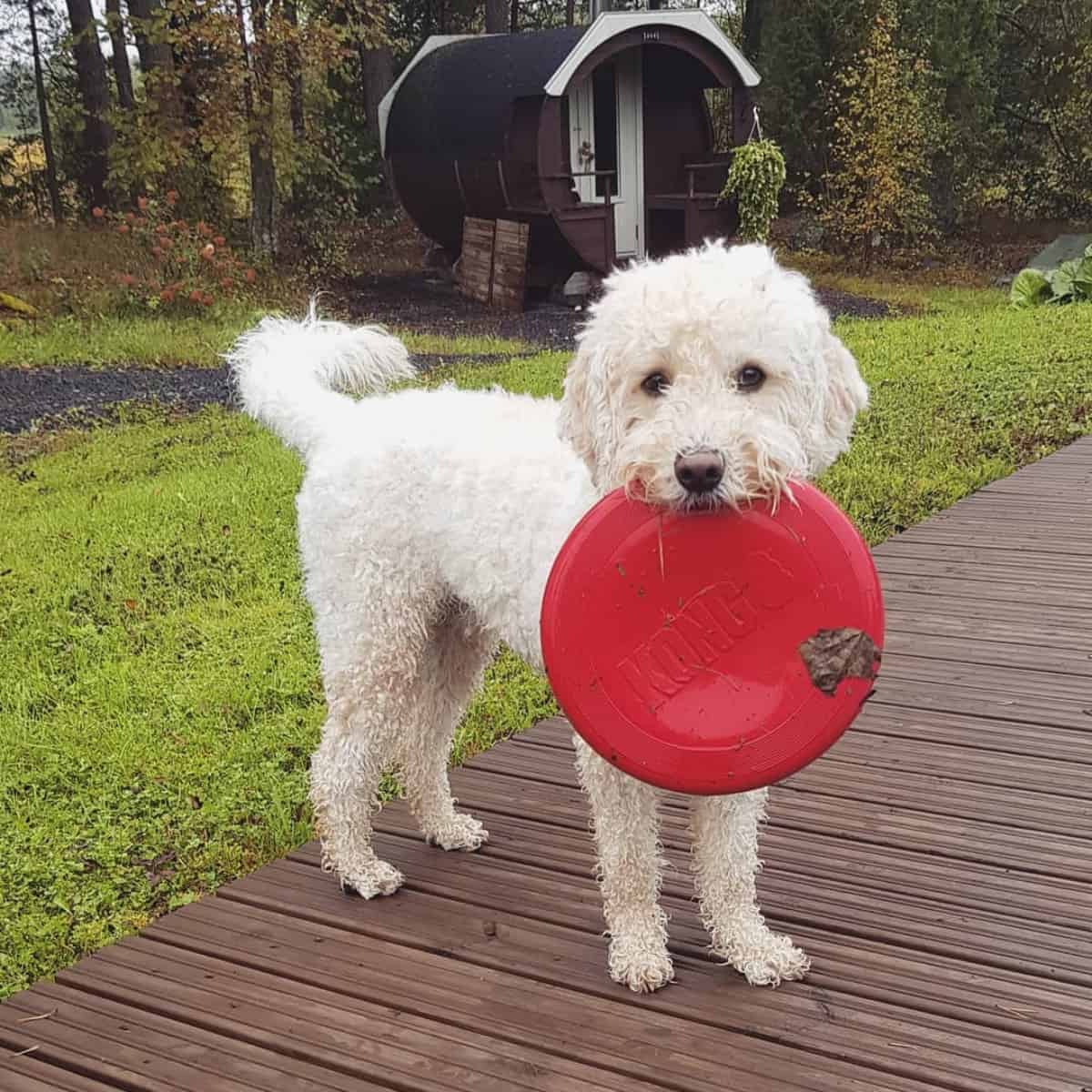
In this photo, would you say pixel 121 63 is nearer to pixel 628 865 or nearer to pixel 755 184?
pixel 755 184

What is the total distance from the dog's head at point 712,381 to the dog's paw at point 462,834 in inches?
49.5

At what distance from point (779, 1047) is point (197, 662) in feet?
9.87

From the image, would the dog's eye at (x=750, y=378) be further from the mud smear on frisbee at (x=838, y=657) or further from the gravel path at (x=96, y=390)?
the gravel path at (x=96, y=390)

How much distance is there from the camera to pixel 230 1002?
2.70m

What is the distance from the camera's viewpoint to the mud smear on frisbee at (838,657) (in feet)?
7.83

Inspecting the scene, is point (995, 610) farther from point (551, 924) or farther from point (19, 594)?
point (19, 594)

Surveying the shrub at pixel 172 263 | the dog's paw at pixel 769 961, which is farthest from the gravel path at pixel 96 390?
the dog's paw at pixel 769 961

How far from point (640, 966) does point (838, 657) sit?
84 centimetres

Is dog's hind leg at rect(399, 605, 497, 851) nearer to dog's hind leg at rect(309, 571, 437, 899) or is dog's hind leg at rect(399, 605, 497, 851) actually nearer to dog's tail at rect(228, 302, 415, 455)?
dog's hind leg at rect(309, 571, 437, 899)

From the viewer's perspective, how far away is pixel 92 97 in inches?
640

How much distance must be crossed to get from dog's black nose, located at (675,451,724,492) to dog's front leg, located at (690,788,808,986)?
0.82 m

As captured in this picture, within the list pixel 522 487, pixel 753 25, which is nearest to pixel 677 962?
pixel 522 487

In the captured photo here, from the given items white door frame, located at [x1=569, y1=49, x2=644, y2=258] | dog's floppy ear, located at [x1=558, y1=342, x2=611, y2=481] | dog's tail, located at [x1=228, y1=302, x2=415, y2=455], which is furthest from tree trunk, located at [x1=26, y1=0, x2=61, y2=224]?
dog's floppy ear, located at [x1=558, y1=342, x2=611, y2=481]

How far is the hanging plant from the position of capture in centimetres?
1485
